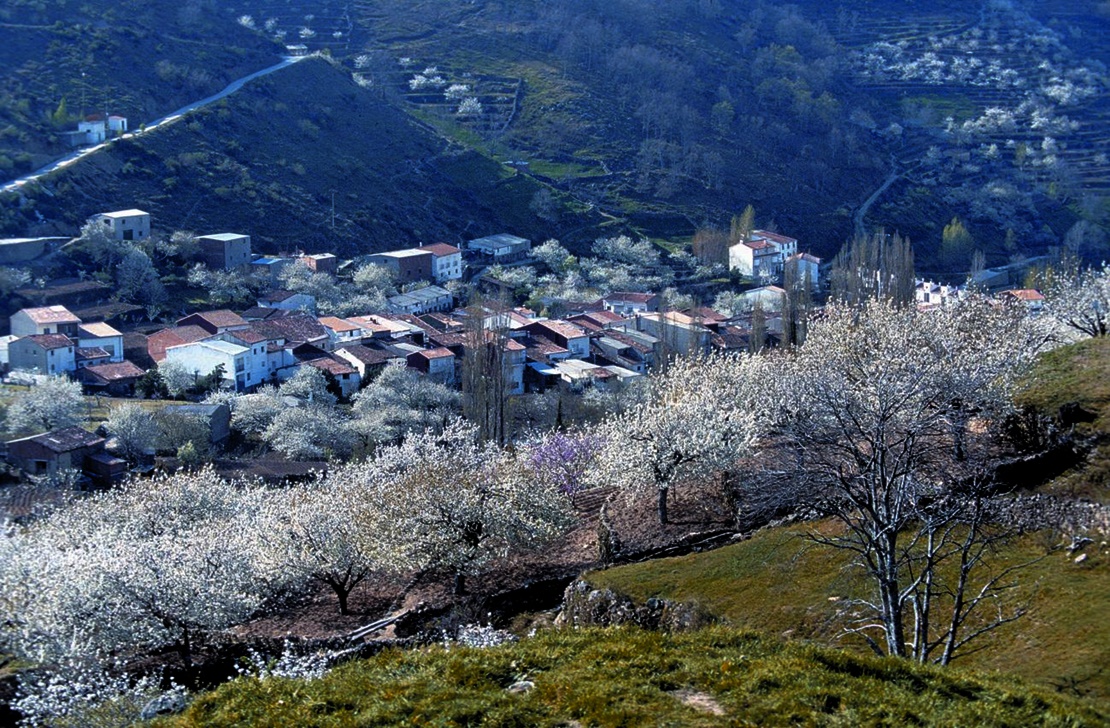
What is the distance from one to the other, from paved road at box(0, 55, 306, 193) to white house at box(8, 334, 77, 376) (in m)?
17.3

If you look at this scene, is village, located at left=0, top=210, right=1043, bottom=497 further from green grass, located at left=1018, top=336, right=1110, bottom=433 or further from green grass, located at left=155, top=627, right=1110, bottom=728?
green grass, located at left=155, top=627, right=1110, bottom=728

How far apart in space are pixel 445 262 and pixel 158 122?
78.3ft

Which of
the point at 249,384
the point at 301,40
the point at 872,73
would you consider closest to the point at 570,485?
the point at 249,384

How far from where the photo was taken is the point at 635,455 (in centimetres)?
2195

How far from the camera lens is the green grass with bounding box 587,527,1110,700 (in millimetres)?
11914

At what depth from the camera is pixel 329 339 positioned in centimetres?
5244

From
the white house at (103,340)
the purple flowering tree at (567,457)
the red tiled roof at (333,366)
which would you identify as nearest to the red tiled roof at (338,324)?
the red tiled roof at (333,366)

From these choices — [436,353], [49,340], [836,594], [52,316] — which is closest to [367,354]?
[436,353]

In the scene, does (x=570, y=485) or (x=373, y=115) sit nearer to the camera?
(x=570, y=485)

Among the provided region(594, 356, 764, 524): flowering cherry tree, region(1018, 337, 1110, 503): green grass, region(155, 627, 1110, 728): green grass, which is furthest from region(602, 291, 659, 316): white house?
region(155, 627, 1110, 728): green grass

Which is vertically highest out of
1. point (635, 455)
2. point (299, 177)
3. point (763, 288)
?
point (635, 455)

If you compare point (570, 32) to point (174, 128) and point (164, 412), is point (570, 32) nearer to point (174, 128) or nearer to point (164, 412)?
point (174, 128)

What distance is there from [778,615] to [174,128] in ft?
219

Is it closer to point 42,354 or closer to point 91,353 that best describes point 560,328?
point 91,353
